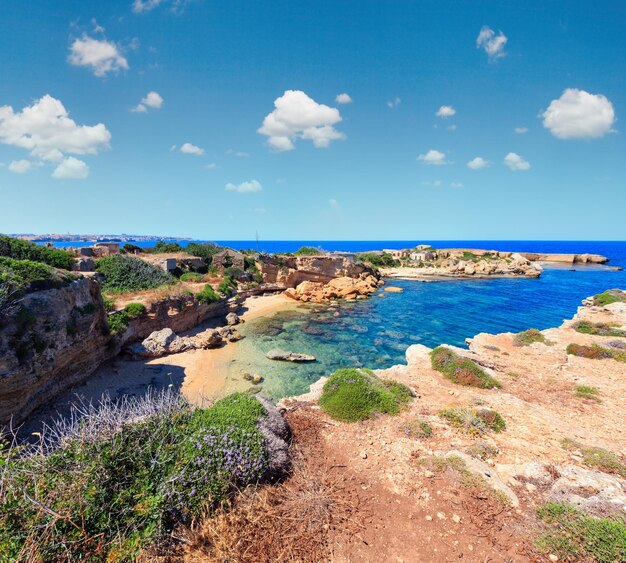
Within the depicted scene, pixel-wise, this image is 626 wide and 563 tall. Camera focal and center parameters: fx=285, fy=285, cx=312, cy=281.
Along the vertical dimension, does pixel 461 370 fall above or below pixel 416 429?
above

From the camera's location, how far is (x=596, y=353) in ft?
50.3

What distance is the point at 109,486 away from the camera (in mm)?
4559

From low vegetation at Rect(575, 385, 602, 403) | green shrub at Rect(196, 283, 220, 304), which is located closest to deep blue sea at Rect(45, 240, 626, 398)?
green shrub at Rect(196, 283, 220, 304)

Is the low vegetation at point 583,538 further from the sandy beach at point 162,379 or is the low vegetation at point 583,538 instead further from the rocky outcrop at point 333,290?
the rocky outcrop at point 333,290

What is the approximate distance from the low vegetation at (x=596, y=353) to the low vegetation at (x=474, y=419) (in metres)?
10.6

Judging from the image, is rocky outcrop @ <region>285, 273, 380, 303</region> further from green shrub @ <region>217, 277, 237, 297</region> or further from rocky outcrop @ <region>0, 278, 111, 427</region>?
rocky outcrop @ <region>0, 278, 111, 427</region>

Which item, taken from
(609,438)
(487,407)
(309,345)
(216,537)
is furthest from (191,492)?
(309,345)

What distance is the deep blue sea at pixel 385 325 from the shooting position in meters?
18.3

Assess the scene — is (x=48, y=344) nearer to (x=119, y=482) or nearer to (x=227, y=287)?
(x=119, y=482)

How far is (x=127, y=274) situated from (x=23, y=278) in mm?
13829

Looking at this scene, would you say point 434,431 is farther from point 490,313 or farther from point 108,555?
point 490,313

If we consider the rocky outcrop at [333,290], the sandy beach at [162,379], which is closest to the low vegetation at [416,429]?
the sandy beach at [162,379]

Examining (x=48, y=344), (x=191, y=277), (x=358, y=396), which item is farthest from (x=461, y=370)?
(x=191, y=277)

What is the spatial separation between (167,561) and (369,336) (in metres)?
20.9
